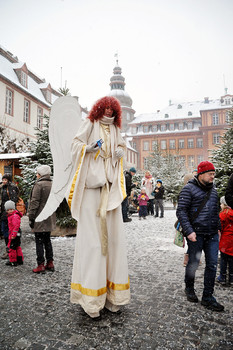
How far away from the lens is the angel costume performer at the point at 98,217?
2.91m

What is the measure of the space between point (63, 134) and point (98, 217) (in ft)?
4.38

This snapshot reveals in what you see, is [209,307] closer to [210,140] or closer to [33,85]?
[33,85]

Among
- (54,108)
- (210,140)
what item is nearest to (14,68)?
(54,108)

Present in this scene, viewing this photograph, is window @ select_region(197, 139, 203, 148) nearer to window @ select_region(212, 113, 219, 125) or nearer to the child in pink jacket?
window @ select_region(212, 113, 219, 125)

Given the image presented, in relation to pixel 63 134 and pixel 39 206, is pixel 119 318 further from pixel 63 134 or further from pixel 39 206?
pixel 39 206

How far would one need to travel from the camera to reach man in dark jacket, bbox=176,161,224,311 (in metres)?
3.25

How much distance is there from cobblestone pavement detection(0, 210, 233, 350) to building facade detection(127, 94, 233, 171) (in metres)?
50.5

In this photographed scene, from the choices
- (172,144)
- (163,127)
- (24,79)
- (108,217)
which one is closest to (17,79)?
(24,79)

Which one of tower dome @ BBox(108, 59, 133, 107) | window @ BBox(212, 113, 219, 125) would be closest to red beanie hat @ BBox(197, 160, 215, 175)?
window @ BBox(212, 113, 219, 125)

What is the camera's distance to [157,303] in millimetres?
3285

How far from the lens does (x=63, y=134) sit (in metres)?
3.66

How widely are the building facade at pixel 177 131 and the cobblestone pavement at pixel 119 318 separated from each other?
50479 millimetres

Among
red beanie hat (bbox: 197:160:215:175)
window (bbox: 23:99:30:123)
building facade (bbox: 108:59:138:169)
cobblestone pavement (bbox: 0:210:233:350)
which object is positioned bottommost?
cobblestone pavement (bbox: 0:210:233:350)

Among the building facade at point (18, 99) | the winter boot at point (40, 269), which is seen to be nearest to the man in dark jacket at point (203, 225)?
the winter boot at point (40, 269)
